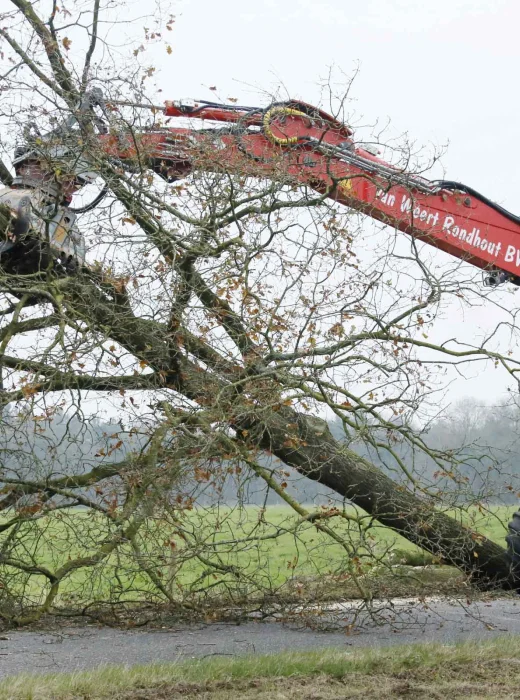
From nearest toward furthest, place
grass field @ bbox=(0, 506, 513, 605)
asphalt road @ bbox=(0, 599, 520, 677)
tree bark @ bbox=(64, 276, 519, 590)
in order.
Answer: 1. asphalt road @ bbox=(0, 599, 520, 677)
2. grass field @ bbox=(0, 506, 513, 605)
3. tree bark @ bbox=(64, 276, 519, 590)

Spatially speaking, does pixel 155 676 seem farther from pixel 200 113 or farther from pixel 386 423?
pixel 200 113

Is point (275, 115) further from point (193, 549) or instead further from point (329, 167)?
point (193, 549)

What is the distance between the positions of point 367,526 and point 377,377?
4.58ft

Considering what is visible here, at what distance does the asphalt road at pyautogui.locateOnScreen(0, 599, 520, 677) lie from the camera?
6844 millimetres

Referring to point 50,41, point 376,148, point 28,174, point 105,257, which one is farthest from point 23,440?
point 376,148

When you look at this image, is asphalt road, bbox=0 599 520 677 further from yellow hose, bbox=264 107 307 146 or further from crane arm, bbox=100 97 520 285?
yellow hose, bbox=264 107 307 146

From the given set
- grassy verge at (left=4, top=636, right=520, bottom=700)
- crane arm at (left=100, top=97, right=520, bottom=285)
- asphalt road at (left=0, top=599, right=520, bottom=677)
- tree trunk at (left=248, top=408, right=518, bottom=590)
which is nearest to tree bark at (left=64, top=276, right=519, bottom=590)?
tree trunk at (left=248, top=408, right=518, bottom=590)

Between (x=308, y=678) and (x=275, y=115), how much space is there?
5.50m

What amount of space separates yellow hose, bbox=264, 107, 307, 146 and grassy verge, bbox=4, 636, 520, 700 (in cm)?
487

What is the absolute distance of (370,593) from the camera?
8.82 meters

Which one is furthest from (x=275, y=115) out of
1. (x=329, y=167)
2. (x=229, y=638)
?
(x=229, y=638)

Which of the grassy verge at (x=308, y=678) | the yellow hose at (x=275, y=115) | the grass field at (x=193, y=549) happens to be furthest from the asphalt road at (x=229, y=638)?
the yellow hose at (x=275, y=115)

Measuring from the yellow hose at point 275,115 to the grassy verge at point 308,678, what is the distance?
4.87 metres

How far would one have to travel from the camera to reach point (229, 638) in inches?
313
